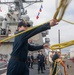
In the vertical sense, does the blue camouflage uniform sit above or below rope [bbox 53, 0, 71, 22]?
below

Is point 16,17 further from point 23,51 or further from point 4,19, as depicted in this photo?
point 23,51

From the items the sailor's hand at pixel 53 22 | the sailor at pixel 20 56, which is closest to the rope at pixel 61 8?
the sailor's hand at pixel 53 22

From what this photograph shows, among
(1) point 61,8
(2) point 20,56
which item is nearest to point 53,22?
(1) point 61,8

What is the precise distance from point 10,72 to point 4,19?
47010 millimetres

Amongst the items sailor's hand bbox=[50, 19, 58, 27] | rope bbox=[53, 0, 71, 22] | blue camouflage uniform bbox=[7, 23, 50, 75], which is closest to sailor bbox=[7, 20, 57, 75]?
blue camouflage uniform bbox=[7, 23, 50, 75]

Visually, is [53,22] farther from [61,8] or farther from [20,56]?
[20,56]

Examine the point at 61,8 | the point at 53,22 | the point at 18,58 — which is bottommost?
the point at 18,58

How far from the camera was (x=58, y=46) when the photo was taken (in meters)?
6.18

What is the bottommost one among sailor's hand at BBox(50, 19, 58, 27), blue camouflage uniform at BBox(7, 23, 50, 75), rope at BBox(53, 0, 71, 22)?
blue camouflage uniform at BBox(7, 23, 50, 75)

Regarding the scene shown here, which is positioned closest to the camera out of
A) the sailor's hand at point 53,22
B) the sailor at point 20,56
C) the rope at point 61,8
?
the rope at point 61,8

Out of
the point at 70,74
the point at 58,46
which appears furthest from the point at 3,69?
the point at 58,46

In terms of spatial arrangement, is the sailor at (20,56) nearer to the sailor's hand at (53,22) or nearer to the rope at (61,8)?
the sailor's hand at (53,22)

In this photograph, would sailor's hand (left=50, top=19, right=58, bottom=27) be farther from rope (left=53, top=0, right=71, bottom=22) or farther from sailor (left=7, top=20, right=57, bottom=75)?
sailor (left=7, top=20, right=57, bottom=75)

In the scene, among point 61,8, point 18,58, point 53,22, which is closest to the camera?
point 61,8
